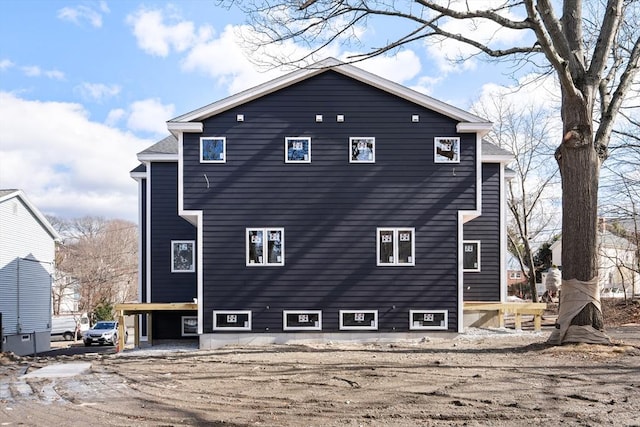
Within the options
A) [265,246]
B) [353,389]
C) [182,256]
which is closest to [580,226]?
[353,389]

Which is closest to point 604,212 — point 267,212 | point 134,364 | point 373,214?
point 373,214

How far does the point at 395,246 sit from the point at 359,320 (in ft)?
7.94

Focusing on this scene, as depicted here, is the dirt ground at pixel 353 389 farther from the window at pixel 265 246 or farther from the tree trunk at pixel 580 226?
the window at pixel 265 246

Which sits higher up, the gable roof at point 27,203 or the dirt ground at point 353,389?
the gable roof at point 27,203

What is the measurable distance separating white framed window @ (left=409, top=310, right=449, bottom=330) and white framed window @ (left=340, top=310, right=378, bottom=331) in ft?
3.59

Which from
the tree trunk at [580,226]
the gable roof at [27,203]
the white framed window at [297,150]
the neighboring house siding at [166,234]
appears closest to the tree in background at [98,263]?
the gable roof at [27,203]

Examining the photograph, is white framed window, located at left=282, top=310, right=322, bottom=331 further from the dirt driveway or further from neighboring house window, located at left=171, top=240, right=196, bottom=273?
neighboring house window, located at left=171, top=240, right=196, bottom=273

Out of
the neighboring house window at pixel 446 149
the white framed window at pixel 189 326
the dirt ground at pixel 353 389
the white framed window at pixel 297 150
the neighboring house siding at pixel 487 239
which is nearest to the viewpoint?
the dirt ground at pixel 353 389

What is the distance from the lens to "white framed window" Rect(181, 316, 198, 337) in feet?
71.2

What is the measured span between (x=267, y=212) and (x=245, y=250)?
1.29 meters

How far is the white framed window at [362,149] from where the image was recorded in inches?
762

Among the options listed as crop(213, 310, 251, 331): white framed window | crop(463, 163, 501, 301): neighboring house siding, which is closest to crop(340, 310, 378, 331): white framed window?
crop(213, 310, 251, 331): white framed window

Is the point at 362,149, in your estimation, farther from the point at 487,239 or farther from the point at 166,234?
the point at 166,234

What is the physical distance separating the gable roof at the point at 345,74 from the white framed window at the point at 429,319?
18.0ft
